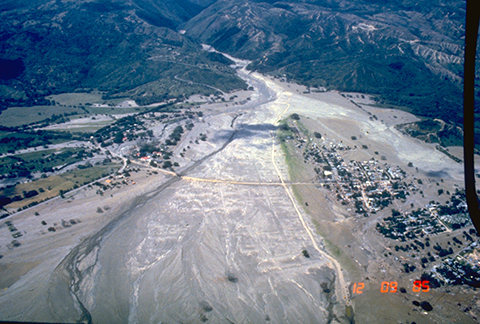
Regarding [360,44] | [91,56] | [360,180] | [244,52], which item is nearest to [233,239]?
[360,180]

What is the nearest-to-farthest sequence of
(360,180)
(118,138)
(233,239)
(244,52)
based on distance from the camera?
(233,239)
(360,180)
(118,138)
(244,52)

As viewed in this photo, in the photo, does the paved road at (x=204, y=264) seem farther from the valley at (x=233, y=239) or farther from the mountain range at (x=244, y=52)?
the mountain range at (x=244, y=52)

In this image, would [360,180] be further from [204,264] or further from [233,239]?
[204,264]

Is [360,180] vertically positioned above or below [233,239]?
above

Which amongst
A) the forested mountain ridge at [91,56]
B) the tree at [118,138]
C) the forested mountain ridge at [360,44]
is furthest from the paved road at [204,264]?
the forested mountain ridge at [360,44]

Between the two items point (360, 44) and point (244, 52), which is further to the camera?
point (244, 52)

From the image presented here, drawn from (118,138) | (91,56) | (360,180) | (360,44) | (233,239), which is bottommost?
(233,239)

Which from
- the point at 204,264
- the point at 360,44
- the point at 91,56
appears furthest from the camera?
the point at 360,44

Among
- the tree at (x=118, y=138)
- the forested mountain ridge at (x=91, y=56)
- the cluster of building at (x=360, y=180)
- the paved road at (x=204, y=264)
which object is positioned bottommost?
the paved road at (x=204, y=264)
